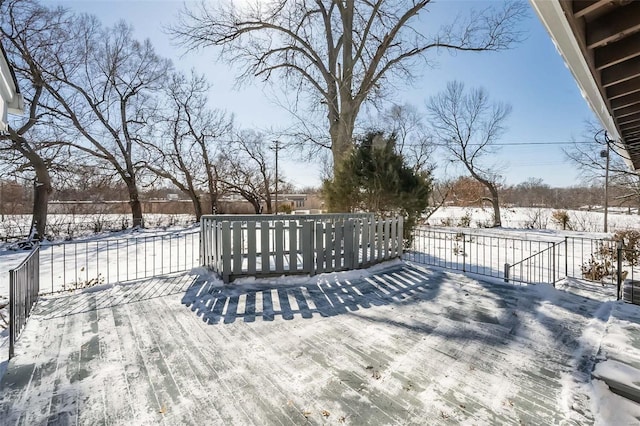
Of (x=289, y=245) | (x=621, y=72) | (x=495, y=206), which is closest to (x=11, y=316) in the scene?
(x=289, y=245)

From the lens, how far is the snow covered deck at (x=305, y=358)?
1.84 meters

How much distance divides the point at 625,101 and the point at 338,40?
32.9 feet

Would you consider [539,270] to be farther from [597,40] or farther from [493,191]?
[493,191]

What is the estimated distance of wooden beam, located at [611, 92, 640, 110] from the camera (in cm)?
297

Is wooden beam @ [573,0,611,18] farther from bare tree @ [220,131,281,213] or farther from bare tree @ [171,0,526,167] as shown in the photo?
bare tree @ [220,131,281,213]

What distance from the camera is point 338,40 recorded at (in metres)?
11.1

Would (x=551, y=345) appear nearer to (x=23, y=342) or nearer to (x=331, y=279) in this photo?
(x=331, y=279)

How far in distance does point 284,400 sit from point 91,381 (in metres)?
1.44

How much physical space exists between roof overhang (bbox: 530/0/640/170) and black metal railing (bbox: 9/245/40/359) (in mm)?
4425

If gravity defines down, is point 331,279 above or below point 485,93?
below

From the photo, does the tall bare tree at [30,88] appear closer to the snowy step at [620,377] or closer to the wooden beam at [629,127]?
the snowy step at [620,377]

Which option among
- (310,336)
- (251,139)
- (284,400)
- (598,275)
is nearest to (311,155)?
(251,139)

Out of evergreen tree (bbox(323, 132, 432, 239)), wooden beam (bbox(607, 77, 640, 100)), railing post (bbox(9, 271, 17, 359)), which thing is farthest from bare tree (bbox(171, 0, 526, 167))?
railing post (bbox(9, 271, 17, 359))

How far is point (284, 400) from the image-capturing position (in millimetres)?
1935
